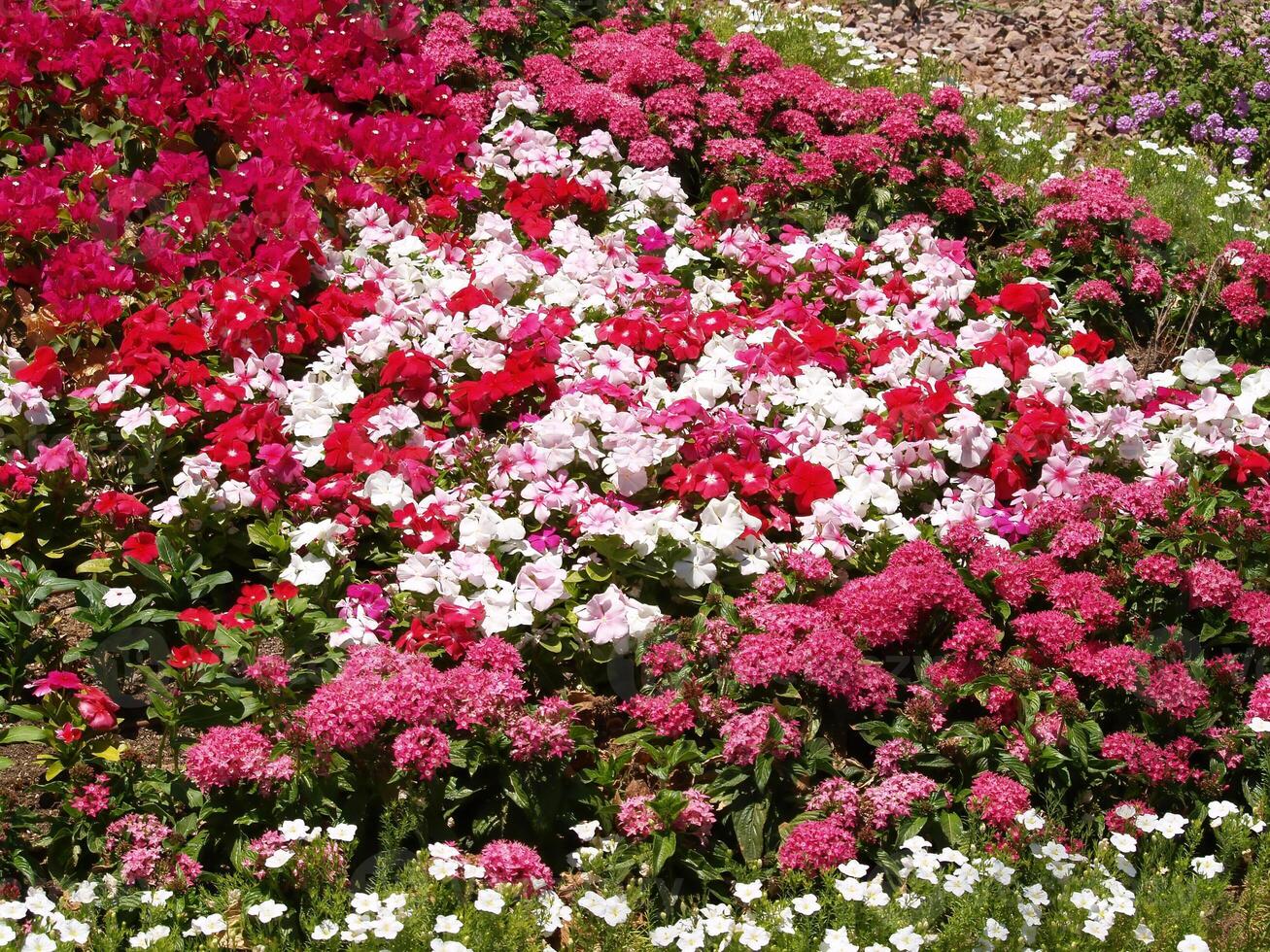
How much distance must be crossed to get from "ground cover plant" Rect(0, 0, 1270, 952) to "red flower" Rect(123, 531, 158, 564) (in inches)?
0.4

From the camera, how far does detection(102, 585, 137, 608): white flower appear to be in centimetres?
328

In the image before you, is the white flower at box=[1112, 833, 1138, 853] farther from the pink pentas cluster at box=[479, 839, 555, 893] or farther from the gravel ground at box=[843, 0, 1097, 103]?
the gravel ground at box=[843, 0, 1097, 103]

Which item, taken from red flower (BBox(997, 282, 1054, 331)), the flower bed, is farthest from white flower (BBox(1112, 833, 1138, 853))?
the flower bed

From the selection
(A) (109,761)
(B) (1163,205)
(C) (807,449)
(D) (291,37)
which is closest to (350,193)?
(D) (291,37)

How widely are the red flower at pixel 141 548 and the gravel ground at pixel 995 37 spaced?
548 centimetres

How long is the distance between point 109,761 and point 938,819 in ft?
6.51

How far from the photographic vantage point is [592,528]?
3490 millimetres

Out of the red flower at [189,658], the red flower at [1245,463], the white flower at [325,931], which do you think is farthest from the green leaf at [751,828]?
the red flower at [1245,463]

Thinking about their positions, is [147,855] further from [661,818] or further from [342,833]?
[661,818]

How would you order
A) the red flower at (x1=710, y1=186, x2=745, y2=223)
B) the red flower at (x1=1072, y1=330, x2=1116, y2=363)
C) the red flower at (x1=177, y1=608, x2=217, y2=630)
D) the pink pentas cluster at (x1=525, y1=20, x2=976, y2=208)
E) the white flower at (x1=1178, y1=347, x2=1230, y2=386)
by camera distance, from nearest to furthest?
the red flower at (x1=177, y1=608, x2=217, y2=630) < the white flower at (x1=1178, y1=347, x2=1230, y2=386) < the red flower at (x1=1072, y1=330, x2=1116, y2=363) < the red flower at (x1=710, y1=186, x2=745, y2=223) < the pink pentas cluster at (x1=525, y1=20, x2=976, y2=208)

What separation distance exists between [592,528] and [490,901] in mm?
1274

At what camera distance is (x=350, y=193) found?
478 cm

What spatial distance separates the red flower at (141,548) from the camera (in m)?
3.42

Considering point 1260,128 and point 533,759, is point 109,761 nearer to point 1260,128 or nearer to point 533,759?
point 533,759
